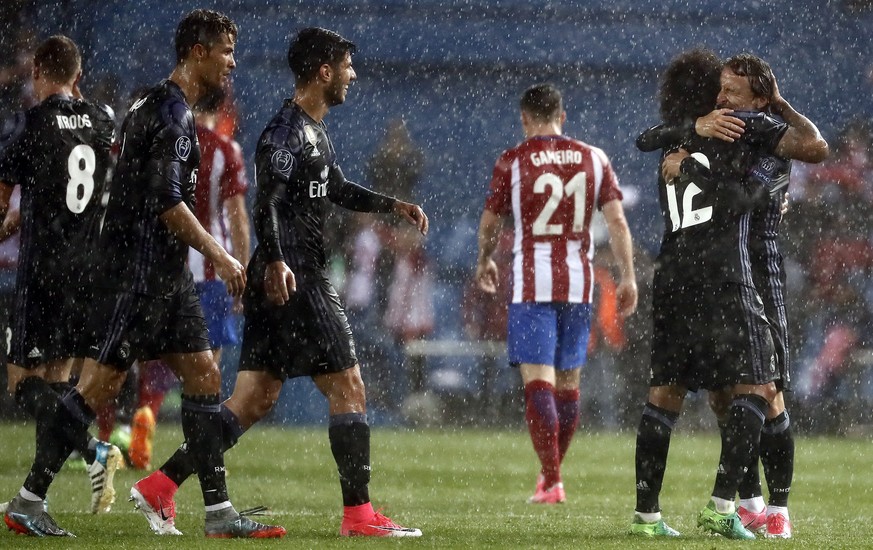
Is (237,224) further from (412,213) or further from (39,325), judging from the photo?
(412,213)

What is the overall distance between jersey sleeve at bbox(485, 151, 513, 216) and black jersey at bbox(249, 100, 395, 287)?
2439 millimetres

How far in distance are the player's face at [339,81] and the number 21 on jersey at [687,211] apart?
1254 mm

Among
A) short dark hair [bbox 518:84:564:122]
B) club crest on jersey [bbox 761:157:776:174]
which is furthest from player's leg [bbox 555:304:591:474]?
club crest on jersey [bbox 761:157:776:174]

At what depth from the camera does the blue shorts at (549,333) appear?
785 centimetres

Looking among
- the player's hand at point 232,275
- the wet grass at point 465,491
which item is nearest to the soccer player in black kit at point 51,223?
the wet grass at point 465,491

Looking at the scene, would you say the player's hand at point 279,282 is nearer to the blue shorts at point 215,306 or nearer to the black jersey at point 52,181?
the black jersey at point 52,181

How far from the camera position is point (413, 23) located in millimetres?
16219

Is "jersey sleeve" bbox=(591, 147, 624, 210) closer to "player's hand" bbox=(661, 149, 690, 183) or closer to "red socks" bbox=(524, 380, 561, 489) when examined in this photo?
"red socks" bbox=(524, 380, 561, 489)

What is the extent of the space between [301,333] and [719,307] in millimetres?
1482

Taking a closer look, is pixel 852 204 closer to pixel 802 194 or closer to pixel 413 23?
pixel 802 194

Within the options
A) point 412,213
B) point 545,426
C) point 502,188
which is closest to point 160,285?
point 412,213

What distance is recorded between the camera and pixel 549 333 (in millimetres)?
7902

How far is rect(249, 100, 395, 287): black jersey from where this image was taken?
5.43 meters

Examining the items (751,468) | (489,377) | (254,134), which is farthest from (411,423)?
(751,468)
